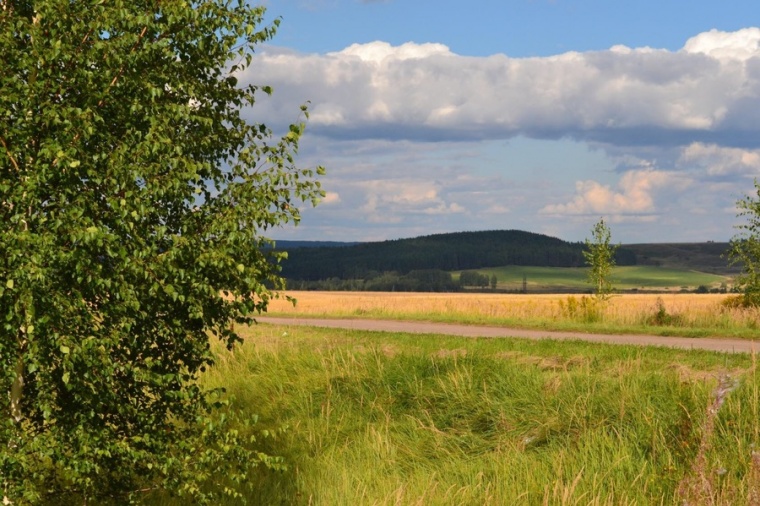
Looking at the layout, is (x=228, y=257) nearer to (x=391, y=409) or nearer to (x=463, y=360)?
(x=391, y=409)

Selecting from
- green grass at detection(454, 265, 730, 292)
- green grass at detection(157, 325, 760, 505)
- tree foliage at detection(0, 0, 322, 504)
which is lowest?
green grass at detection(454, 265, 730, 292)

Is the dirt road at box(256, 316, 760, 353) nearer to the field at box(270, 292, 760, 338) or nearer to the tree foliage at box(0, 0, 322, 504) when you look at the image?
the field at box(270, 292, 760, 338)

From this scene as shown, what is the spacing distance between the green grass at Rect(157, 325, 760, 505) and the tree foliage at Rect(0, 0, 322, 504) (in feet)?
Answer: 7.35

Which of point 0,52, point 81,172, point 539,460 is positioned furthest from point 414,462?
point 0,52

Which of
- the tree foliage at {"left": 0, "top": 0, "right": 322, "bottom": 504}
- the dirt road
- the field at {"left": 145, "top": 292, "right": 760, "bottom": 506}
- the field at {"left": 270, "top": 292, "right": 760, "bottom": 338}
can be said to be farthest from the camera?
the field at {"left": 270, "top": 292, "right": 760, "bottom": 338}

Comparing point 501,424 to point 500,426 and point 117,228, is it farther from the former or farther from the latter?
point 117,228

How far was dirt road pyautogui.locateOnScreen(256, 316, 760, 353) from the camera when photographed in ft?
72.1

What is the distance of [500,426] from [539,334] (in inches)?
528

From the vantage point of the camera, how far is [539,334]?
85.1ft

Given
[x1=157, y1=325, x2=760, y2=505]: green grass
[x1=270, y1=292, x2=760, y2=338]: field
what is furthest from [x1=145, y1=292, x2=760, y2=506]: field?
[x1=270, y1=292, x2=760, y2=338]: field

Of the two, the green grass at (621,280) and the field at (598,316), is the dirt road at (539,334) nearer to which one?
the field at (598,316)

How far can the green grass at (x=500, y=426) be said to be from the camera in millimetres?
10117

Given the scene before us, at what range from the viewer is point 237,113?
396 inches

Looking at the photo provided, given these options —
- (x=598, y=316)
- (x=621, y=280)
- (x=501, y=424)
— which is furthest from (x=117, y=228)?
(x=621, y=280)
